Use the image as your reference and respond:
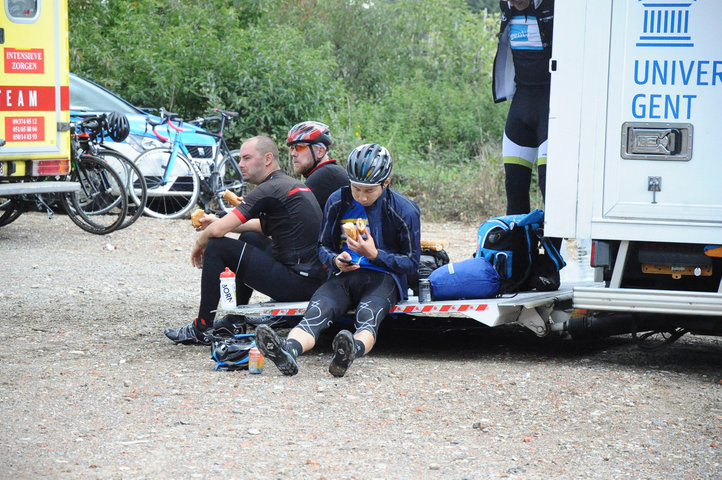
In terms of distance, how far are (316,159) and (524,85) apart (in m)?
1.58

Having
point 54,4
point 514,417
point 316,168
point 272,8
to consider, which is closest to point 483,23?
point 272,8

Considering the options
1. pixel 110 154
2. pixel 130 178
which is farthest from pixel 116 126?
pixel 130 178

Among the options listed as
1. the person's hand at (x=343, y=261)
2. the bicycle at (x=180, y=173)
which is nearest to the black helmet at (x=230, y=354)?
the person's hand at (x=343, y=261)

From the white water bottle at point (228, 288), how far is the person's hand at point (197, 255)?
8.9 inches

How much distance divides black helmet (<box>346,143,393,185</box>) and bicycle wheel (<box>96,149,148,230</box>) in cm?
592

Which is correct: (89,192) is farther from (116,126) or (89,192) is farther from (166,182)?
(166,182)

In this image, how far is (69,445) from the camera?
450 centimetres

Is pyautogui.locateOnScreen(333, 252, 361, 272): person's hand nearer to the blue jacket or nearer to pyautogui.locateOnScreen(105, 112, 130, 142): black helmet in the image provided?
the blue jacket

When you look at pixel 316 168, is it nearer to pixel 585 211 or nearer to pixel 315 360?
pixel 315 360

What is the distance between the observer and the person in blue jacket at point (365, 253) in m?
6.11

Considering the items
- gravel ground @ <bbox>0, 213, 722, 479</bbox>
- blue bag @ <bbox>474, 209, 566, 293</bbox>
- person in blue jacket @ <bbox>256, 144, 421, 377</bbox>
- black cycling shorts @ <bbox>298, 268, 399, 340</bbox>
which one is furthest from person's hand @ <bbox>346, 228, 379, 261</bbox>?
blue bag @ <bbox>474, 209, 566, 293</bbox>

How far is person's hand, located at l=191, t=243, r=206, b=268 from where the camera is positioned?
21.9 feet

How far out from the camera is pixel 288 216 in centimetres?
673

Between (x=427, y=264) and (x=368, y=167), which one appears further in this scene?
(x=427, y=264)
